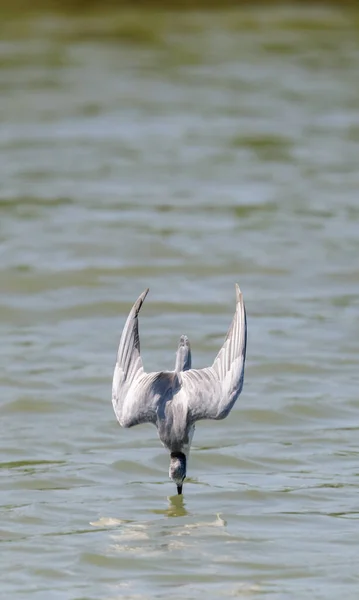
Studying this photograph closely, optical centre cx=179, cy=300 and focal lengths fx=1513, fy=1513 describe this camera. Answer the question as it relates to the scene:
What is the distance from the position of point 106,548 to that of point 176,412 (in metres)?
0.75

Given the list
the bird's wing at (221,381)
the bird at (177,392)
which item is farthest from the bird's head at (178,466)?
the bird's wing at (221,381)

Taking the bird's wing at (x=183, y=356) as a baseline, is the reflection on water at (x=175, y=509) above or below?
below

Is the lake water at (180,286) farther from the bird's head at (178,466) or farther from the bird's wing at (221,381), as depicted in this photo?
the bird's wing at (221,381)

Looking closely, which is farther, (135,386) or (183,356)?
(183,356)

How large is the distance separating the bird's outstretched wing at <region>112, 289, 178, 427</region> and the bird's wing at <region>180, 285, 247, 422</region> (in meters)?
0.12

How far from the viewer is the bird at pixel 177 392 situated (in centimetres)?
732

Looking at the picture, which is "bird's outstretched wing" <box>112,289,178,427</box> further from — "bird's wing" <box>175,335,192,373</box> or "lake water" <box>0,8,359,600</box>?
"lake water" <box>0,8,359,600</box>

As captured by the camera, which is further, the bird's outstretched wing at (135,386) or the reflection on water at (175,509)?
the reflection on water at (175,509)

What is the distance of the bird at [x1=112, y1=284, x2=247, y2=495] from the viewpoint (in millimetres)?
7324

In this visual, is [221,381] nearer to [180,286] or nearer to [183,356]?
[183,356]

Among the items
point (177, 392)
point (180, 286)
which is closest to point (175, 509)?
point (177, 392)

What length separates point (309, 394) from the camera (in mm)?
9508

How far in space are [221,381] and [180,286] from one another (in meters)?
4.68

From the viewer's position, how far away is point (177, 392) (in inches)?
293
